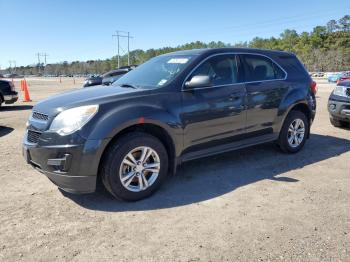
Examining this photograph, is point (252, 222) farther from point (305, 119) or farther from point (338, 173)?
point (305, 119)

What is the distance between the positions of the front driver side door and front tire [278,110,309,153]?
1.10 meters

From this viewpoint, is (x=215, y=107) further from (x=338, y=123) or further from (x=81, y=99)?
(x=338, y=123)

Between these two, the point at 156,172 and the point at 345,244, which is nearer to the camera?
the point at 345,244

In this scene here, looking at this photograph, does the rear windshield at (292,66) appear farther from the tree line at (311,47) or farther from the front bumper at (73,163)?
the tree line at (311,47)

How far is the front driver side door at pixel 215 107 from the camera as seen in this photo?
4439 millimetres

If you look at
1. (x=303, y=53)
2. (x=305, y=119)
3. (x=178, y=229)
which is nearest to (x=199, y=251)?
(x=178, y=229)

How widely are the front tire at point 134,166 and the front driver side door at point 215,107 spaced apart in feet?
→ 1.60

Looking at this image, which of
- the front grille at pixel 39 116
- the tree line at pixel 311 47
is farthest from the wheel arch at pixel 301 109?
the tree line at pixel 311 47

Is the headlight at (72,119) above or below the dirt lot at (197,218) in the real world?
Answer: above

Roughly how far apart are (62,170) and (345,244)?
9.40 ft

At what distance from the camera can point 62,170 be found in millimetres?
3701

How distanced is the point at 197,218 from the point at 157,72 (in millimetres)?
2212

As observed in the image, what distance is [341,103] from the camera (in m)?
7.90

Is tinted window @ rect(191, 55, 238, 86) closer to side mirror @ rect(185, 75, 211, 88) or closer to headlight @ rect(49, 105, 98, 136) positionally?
side mirror @ rect(185, 75, 211, 88)
